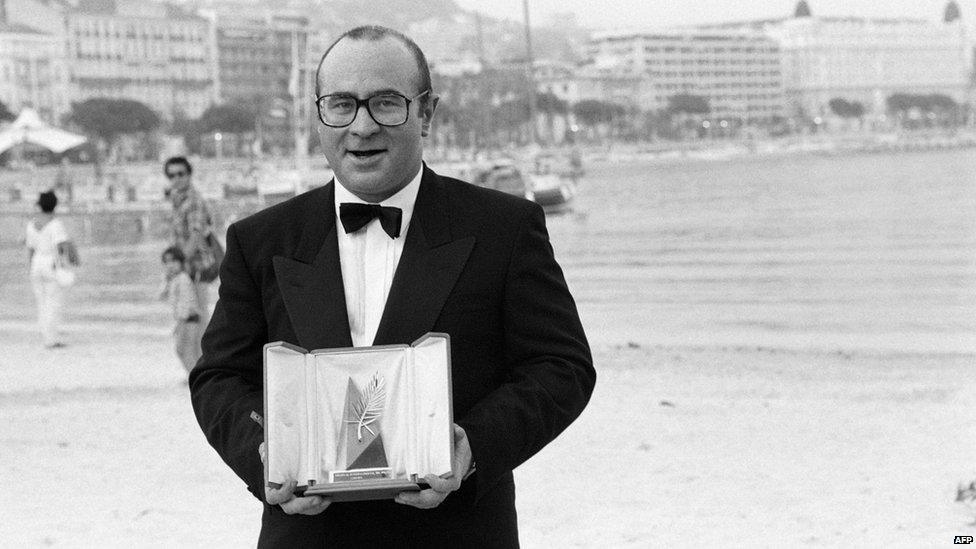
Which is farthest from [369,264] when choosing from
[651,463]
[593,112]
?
[593,112]

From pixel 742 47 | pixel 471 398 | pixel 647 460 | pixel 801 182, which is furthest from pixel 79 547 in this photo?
pixel 742 47

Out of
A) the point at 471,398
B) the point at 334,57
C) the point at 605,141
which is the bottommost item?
the point at 605,141

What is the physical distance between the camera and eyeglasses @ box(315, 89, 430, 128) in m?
2.29

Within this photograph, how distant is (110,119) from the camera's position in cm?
11131

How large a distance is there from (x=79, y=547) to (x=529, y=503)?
5.35 ft

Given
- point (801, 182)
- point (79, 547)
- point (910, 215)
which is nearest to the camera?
point (79, 547)

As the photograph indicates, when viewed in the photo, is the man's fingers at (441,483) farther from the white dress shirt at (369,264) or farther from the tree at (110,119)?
the tree at (110,119)

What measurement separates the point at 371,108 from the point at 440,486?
0.57 meters

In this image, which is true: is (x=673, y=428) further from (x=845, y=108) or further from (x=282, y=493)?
(x=845, y=108)

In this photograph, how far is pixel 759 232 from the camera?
1315 inches

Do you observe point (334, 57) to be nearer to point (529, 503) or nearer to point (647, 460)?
point (529, 503)

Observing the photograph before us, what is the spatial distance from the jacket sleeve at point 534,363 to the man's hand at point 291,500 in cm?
24

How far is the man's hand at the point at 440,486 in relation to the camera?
208cm

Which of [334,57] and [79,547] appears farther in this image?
[79,547]
